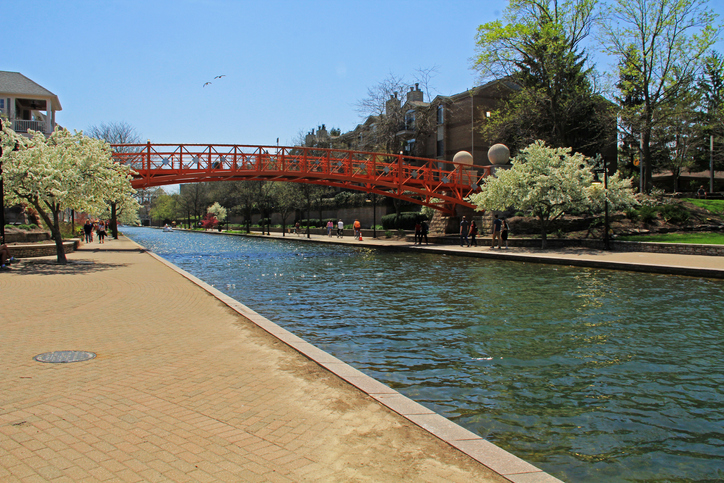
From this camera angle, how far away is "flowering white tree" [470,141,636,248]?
2559 centimetres

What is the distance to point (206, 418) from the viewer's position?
4.45m

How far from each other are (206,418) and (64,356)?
127 inches

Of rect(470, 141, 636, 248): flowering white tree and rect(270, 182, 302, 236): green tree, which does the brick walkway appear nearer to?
rect(470, 141, 636, 248): flowering white tree

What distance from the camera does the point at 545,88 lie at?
3569 centimetres

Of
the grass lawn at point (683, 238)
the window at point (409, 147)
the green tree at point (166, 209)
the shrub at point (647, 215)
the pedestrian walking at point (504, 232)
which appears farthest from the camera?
the green tree at point (166, 209)

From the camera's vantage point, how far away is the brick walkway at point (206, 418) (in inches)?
140

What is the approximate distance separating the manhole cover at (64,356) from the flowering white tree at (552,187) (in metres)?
23.1

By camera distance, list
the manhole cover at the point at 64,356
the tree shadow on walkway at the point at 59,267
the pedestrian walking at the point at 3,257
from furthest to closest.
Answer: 1. the pedestrian walking at the point at 3,257
2. the tree shadow on walkway at the point at 59,267
3. the manhole cover at the point at 64,356

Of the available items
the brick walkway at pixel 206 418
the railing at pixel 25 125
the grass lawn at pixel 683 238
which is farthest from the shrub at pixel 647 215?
the railing at pixel 25 125

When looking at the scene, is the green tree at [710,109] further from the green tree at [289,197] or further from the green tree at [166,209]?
the green tree at [166,209]

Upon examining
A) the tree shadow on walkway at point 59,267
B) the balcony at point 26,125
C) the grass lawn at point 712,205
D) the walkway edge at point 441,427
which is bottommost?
the walkway edge at point 441,427

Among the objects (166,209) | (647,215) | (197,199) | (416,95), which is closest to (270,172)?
(647,215)

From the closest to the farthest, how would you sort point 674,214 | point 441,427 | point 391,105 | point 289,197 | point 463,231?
point 441,427 → point 674,214 → point 463,231 → point 391,105 → point 289,197

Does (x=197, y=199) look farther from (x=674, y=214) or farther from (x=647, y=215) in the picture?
(x=674, y=214)
